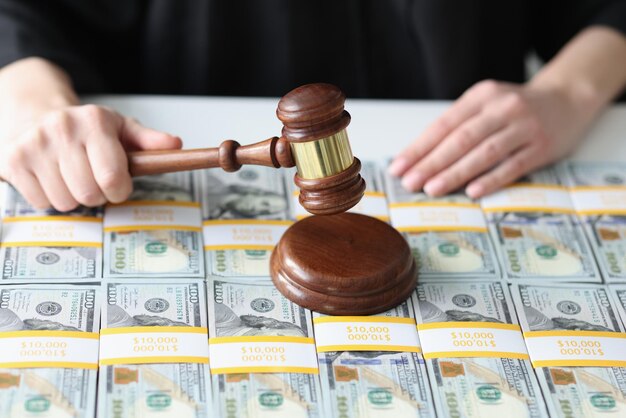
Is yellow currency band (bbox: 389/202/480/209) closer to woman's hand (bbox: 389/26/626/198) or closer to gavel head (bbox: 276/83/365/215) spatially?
woman's hand (bbox: 389/26/626/198)

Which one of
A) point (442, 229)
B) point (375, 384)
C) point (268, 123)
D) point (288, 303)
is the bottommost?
point (375, 384)

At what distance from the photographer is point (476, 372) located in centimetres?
87

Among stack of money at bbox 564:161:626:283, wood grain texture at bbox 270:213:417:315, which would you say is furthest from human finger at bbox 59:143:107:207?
stack of money at bbox 564:161:626:283

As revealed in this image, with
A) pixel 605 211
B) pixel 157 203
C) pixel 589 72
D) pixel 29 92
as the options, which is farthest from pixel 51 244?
pixel 589 72

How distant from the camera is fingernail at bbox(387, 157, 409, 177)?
45.1 inches

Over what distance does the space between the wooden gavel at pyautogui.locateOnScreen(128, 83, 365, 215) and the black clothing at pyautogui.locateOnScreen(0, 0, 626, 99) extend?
470 millimetres

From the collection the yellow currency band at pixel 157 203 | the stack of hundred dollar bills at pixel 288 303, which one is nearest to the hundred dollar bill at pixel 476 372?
the stack of hundred dollar bills at pixel 288 303

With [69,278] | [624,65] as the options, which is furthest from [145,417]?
[624,65]

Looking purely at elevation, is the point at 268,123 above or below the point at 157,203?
above

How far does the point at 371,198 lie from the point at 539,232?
22 centimetres

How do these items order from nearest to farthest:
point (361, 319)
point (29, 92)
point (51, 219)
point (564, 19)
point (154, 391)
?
point (154, 391), point (361, 319), point (51, 219), point (29, 92), point (564, 19)

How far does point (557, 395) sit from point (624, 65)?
2.30ft

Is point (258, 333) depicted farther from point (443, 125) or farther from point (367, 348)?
point (443, 125)

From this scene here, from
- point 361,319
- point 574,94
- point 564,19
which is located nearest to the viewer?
point 361,319
